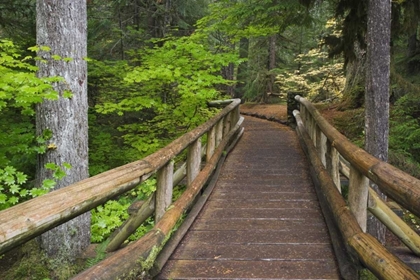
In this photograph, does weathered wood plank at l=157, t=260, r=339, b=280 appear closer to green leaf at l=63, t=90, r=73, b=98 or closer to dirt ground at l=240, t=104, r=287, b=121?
green leaf at l=63, t=90, r=73, b=98

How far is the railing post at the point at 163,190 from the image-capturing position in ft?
12.0

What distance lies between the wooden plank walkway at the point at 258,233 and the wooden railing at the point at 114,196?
37 centimetres

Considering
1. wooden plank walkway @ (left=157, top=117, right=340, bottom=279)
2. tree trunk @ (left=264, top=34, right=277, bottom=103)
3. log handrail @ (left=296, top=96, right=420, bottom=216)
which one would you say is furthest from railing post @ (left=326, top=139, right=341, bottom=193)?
tree trunk @ (left=264, top=34, right=277, bottom=103)

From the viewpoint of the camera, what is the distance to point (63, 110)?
15.0 ft

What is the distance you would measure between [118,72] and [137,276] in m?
7.06

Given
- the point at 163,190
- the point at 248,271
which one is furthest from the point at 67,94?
the point at 248,271

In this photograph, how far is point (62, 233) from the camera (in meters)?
4.49

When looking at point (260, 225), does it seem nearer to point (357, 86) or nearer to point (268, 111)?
point (357, 86)

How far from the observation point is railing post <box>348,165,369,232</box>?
3395 millimetres

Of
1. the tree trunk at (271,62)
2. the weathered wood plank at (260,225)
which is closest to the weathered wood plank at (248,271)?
the weathered wood plank at (260,225)

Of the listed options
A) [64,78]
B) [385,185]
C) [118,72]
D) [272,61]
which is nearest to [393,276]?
[385,185]

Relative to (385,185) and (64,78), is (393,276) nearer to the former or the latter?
(385,185)

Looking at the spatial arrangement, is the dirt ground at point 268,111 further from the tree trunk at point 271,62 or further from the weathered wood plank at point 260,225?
the weathered wood plank at point 260,225

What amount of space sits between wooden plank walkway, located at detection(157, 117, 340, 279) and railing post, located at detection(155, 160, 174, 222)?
47 cm
